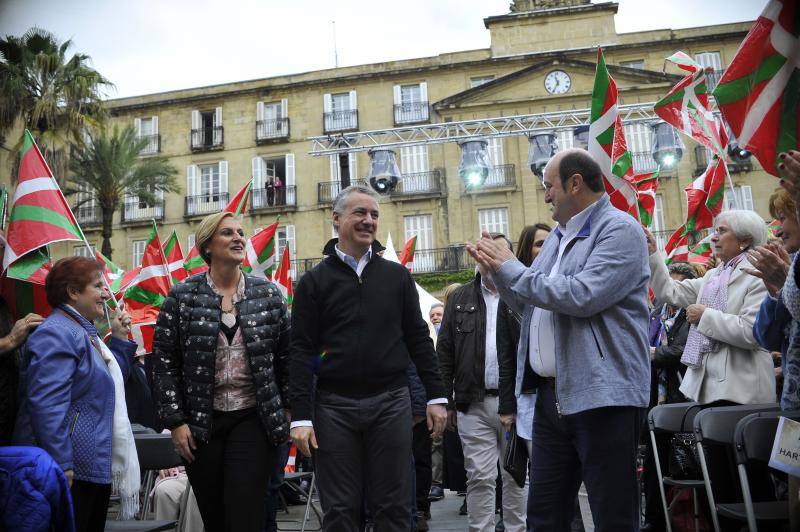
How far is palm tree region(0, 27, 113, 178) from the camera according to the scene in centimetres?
2025

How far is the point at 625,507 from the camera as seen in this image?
3.12m

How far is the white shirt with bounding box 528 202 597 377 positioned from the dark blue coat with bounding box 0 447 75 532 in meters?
2.18

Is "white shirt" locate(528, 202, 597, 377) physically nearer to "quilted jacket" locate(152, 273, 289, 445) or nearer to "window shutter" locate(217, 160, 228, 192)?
"quilted jacket" locate(152, 273, 289, 445)

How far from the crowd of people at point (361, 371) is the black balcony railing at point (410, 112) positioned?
Result: 30266 millimetres

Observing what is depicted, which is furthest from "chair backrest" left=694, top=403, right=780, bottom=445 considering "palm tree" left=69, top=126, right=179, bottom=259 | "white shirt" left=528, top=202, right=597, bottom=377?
"palm tree" left=69, top=126, right=179, bottom=259

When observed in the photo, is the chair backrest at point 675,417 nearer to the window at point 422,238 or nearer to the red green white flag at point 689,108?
the red green white flag at point 689,108

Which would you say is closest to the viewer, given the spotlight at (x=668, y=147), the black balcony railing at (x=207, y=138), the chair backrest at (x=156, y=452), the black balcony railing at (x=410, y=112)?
the chair backrest at (x=156, y=452)

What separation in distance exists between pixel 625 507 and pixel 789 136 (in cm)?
205

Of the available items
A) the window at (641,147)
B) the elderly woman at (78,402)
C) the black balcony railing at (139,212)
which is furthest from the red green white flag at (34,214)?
the black balcony railing at (139,212)

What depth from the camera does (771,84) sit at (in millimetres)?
3910

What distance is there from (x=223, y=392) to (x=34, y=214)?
2.60 m

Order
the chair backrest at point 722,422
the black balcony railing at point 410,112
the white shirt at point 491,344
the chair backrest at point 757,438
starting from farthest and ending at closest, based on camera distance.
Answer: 1. the black balcony railing at point 410,112
2. the white shirt at point 491,344
3. the chair backrest at point 722,422
4. the chair backrest at point 757,438

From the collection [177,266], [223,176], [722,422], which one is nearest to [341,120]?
[223,176]

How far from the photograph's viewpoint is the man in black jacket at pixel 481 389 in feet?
17.4
